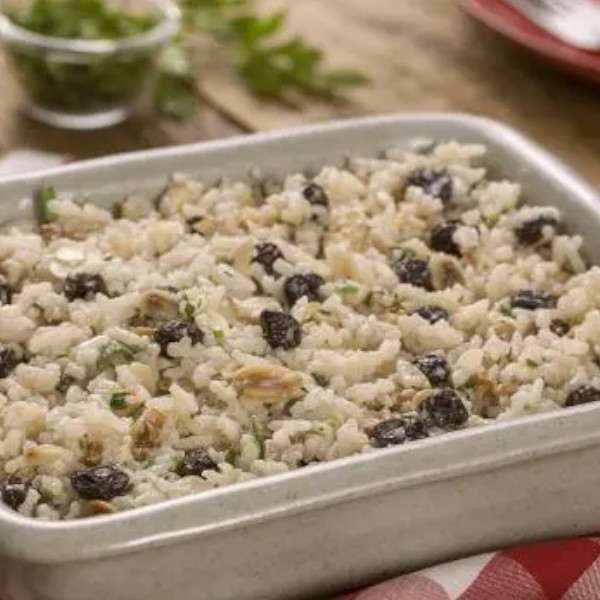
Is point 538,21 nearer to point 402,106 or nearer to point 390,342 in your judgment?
point 402,106

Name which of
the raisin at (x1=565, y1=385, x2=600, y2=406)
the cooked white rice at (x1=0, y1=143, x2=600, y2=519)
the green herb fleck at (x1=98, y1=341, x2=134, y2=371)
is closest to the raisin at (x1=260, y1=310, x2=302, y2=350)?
the cooked white rice at (x1=0, y1=143, x2=600, y2=519)

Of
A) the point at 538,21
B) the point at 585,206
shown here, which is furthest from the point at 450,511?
the point at 538,21

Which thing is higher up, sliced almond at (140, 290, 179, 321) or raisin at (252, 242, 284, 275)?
raisin at (252, 242, 284, 275)

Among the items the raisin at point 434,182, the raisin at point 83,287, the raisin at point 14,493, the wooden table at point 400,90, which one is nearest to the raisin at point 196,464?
the raisin at point 14,493

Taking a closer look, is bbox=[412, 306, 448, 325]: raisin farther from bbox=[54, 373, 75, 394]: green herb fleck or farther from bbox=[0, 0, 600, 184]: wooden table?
bbox=[0, 0, 600, 184]: wooden table

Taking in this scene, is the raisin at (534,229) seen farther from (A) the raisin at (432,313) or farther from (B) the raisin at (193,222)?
(B) the raisin at (193,222)

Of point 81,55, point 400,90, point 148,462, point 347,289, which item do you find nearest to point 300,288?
point 347,289

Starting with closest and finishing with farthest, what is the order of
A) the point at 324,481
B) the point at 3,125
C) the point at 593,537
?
the point at 324,481, the point at 593,537, the point at 3,125
